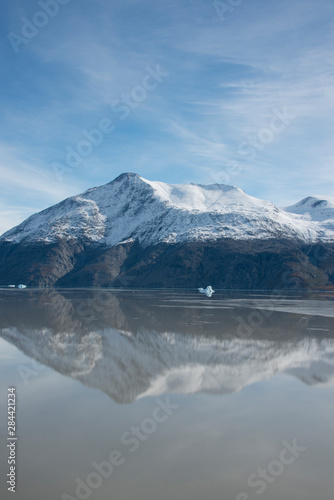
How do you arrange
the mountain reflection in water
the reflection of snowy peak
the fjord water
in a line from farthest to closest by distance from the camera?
1. the mountain reflection in water
2. the reflection of snowy peak
3. the fjord water

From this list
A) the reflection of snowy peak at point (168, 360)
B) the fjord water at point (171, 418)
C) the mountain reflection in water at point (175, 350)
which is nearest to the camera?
the fjord water at point (171, 418)

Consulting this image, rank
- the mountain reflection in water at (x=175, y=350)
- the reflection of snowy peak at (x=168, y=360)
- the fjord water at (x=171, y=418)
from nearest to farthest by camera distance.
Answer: the fjord water at (x=171, y=418) → the reflection of snowy peak at (x=168, y=360) → the mountain reflection in water at (x=175, y=350)

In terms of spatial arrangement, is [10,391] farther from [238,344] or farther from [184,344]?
[238,344]

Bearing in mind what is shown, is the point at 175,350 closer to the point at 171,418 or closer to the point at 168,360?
the point at 168,360

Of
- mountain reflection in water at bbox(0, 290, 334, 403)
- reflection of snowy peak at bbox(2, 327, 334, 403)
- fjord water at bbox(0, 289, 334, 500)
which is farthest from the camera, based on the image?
mountain reflection in water at bbox(0, 290, 334, 403)

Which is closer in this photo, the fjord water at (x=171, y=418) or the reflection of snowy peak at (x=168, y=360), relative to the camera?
the fjord water at (x=171, y=418)

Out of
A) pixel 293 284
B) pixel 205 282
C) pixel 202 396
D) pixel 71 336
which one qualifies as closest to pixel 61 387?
pixel 202 396

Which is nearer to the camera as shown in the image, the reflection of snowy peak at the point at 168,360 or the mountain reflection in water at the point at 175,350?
the reflection of snowy peak at the point at 168,360
